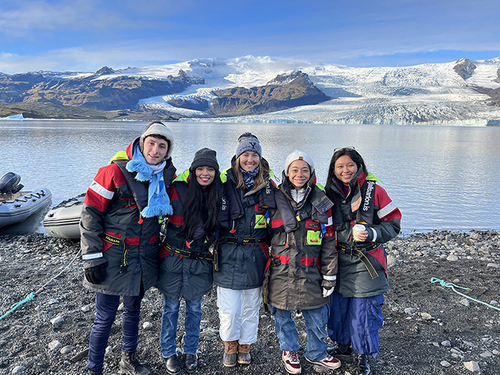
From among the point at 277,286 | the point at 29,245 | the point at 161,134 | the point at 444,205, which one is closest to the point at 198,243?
the point at 277,286

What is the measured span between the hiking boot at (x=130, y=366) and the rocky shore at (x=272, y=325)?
0.34 ft

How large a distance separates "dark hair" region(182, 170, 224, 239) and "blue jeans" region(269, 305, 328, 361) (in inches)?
39.2

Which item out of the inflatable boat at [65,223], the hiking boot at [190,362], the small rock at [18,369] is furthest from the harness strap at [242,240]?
the inflatable boat at [65,223]

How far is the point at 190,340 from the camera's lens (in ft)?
9.52

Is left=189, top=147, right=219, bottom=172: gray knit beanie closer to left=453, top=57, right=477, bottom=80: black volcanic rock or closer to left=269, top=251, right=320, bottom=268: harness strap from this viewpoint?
left=269, top=251, right=320, bottom=268: harness strap

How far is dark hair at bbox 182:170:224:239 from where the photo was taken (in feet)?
8.88

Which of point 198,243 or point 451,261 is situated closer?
point 198,243

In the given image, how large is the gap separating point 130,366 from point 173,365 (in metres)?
0.38

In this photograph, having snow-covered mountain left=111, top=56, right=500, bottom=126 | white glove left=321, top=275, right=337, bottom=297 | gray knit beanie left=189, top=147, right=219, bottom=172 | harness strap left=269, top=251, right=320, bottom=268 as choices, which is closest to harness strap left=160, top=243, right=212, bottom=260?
harness strap left=269, top=251, right=320, bottom=268

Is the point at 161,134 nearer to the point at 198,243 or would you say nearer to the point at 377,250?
the point at 198,243

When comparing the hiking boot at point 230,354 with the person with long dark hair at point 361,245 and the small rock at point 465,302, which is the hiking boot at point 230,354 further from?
the small rock at point 465,302

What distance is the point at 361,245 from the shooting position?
2742 millimetres

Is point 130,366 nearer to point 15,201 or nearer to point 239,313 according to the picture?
point 239,313

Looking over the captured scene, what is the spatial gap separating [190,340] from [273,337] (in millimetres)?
997
